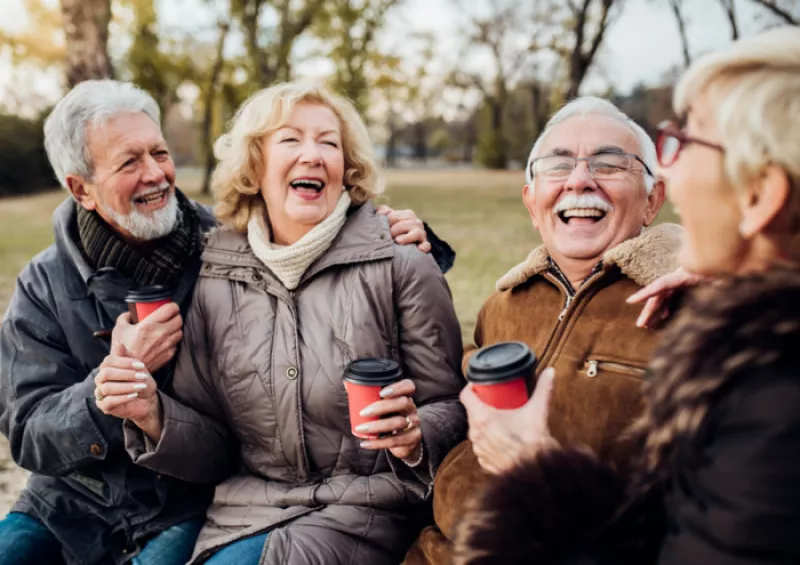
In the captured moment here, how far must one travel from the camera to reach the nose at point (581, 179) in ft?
7.27

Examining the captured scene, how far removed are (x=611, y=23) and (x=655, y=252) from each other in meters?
22.2

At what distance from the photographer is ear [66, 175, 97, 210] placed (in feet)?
9.14

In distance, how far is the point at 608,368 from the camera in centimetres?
204

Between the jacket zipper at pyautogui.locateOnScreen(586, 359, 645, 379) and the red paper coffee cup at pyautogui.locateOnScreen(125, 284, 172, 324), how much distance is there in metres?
1.48

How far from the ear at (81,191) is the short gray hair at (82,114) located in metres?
0.03

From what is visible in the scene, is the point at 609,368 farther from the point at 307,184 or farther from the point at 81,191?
the point at 81,191

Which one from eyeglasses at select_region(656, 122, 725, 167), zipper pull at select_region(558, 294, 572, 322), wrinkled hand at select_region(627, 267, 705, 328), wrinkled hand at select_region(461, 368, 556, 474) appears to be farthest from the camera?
zipper pull at select_region(558, 294, 572, 322)

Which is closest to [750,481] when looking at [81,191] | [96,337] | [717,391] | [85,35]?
[717,391]

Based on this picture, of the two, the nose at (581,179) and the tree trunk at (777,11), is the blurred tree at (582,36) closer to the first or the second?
the tree trunk at (777,11)

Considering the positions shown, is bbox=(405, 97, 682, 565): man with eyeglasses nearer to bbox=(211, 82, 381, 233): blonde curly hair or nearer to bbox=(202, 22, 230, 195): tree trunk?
bbox=(211, 82, 381, 233): blonde curly hair

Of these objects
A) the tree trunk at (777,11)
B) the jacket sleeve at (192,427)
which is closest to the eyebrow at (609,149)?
the jacket sleeve at (192,427)

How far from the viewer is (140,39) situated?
19203 mm

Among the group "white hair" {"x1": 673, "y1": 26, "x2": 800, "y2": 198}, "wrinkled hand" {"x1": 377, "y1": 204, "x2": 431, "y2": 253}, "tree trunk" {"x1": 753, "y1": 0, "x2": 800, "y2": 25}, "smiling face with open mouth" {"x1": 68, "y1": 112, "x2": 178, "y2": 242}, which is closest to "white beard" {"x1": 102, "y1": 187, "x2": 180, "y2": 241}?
"smiling face with open mouth" {"x1": 68, "y1": 112, "x2": 178, "y2": 242}

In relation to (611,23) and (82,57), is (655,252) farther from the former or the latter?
(611,23)
